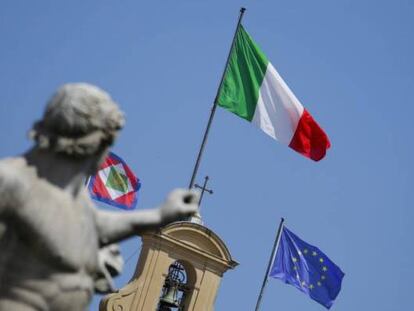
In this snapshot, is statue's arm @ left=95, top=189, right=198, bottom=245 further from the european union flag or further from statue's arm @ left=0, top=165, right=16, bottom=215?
the european union flag

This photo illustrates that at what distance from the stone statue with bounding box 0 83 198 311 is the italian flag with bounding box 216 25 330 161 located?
2221 cm

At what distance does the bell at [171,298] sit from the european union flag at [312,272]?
4524 mm

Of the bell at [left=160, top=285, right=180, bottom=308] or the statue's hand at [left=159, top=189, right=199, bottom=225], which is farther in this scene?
the bell at [left=160, top=285, right=180, bottom=308]

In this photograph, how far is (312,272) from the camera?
105 ft

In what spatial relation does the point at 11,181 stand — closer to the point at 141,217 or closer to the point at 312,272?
the point at 141,217

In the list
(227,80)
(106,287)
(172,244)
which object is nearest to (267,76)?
(227,80)

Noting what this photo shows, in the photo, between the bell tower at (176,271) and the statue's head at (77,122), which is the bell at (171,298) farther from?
the statue's head at (77,122)

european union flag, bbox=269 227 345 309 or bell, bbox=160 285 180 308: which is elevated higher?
european union flag, bbox=269 227 345 309

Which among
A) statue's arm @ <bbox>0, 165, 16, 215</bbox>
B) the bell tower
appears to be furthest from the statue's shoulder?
the bell tower

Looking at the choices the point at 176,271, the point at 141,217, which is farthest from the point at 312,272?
the point at 141,217

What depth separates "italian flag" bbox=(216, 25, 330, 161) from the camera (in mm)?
28016

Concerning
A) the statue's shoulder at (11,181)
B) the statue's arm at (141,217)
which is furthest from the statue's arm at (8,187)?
the statue's arm at (141,217)

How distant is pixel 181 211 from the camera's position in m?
5.93

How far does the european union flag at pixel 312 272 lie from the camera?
105ft
